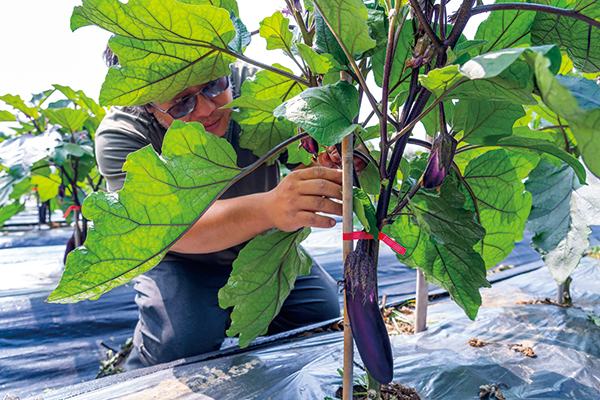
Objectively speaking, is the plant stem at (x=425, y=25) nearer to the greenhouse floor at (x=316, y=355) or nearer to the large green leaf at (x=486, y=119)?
the large green leaf at (x=486, y=119)

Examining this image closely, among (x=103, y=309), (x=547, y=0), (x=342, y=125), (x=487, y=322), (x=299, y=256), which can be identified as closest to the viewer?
(x=342, y=125)

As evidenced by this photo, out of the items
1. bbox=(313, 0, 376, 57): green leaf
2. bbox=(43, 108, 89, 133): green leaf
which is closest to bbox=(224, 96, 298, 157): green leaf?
bbox=(313, 0, 376, 57): green leaf

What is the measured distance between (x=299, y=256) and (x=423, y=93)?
367mm

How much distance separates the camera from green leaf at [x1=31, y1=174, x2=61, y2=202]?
213 centimetres

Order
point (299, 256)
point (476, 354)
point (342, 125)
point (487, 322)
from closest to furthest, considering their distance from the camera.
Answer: point (342, 125) → point (299, 256) → point (476, 354) → point (487, 322)

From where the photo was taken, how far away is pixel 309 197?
21.0 inches

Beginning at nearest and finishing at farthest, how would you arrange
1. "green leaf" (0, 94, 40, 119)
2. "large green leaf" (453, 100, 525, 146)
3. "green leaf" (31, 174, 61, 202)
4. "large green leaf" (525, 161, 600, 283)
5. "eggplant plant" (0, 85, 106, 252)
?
"large green leaf" (453, 100, 525, 146) < "large green leaf" (525, 161, 600, 283) < "eggplant plant" (0, 85, 106, 252) < "green leaf" (0, 94, 40, 119) < "green leaf" (31, 174, 61, 202)

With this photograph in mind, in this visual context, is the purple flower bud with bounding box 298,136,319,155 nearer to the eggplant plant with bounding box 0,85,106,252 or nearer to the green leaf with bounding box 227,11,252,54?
the green leaf with bounding box 227,11,252,54

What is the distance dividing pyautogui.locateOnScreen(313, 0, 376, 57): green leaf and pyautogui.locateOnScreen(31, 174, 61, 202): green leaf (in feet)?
7.38

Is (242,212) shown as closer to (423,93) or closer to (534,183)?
(423,93)

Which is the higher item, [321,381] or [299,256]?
[299,256]

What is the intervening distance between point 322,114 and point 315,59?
0.11m

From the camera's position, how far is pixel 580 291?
1.29 meters

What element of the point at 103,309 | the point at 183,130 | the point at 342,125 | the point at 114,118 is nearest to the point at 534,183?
the point at 342,125
